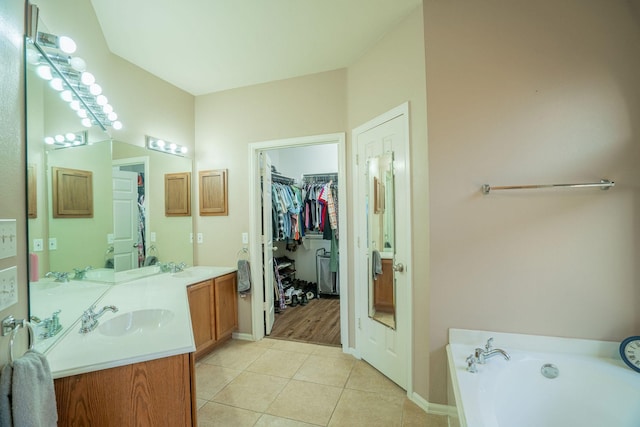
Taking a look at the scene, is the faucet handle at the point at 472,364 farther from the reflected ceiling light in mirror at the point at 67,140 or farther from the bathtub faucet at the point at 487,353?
the reflected ceiling light in mirror at the point at 67,140

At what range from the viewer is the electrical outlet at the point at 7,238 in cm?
79

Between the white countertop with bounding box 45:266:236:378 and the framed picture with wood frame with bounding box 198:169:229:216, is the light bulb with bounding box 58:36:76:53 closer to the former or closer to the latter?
the white countertop with bounding box 45:266:236:378

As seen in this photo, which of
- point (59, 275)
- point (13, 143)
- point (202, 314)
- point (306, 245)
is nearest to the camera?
point (13, 143)

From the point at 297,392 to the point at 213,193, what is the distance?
213 centimetres

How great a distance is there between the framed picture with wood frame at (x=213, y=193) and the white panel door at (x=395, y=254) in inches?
58.9

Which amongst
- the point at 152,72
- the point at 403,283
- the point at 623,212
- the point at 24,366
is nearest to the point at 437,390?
the point at 403,283

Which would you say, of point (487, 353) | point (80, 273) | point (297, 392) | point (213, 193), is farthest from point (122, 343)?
point (213, 193)

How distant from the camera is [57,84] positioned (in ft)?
4.19

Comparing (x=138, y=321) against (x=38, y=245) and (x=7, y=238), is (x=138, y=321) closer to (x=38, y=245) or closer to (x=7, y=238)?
(x=38, y=245)

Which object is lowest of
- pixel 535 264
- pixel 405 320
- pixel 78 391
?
pixel 405 320

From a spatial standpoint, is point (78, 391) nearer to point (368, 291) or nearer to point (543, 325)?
point (368, 291)

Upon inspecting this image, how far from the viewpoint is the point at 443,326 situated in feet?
5.65

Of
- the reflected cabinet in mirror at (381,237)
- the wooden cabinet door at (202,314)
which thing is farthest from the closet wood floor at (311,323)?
the reflected cabinet in mirror at (381,237)

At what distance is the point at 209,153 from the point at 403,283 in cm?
247
